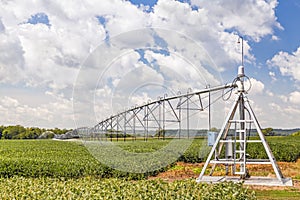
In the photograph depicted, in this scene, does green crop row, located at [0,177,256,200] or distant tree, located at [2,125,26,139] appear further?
distant tree, located at [2,125,26,139]

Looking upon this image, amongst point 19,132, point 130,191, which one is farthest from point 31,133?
point 130,191

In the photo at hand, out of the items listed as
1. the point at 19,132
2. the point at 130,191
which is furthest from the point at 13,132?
the point at 130,191

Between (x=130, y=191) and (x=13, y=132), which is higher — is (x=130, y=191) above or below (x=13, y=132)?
below

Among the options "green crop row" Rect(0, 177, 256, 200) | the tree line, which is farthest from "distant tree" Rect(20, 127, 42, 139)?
"green crop row" Rect(0, 177, 256, 200)

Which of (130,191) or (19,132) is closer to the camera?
(130,191)

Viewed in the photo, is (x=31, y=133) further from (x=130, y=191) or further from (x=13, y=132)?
(x=130, y=191)

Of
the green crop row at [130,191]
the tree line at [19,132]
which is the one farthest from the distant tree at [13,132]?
the green crop row at [130,191]

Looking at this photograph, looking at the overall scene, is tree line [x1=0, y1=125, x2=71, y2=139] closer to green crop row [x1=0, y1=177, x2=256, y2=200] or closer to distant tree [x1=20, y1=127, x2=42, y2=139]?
distant tree [x1=20, y1=127, x2=42, y2=139]

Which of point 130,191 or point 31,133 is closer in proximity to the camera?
point 130,191

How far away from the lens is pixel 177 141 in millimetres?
20562

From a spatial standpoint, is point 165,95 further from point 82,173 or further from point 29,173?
point 29,173

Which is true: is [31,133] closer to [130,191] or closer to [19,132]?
[19,132]

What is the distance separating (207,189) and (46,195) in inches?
139

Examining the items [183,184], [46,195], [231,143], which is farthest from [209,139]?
[46,195]
